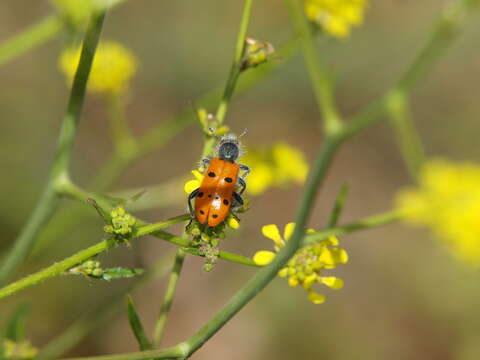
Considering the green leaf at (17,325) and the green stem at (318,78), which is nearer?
the green stem at (318,78)

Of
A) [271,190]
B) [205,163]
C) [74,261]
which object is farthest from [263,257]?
[271,190]

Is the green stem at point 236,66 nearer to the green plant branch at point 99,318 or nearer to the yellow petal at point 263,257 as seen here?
the yellow petal at point 263,257

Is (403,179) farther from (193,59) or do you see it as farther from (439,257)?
(193,59)

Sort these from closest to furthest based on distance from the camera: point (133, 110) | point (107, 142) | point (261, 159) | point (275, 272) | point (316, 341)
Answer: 1. point (275, 272)
2. point (261, 159)
3. point (316, 341)
4. point (107, 142)
5. point (133, 110)

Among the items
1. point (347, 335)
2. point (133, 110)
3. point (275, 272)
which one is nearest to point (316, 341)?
point (347, 335)

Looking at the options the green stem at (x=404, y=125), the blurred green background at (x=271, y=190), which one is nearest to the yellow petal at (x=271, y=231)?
the green stem at (x=404, y=125)

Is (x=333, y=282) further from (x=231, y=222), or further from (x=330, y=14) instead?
(x=330, y=14)
